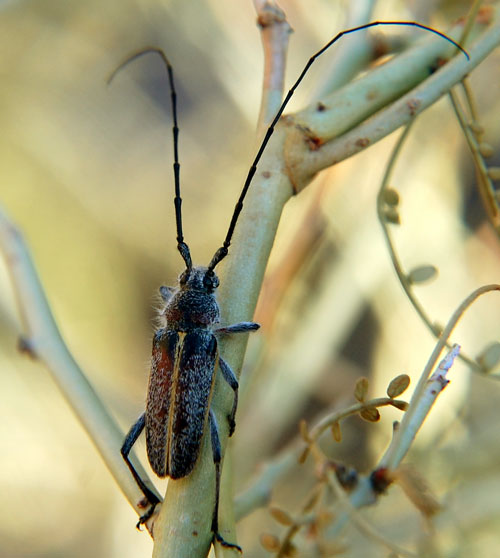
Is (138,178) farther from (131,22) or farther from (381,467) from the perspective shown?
(381,467)

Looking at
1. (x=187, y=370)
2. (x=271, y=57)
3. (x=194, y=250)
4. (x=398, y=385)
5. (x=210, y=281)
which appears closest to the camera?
(x=398, y=385)

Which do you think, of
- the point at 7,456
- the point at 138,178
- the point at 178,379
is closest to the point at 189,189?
the point at 138,178

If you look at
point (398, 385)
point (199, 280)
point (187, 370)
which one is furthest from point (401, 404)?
point (199, 280)

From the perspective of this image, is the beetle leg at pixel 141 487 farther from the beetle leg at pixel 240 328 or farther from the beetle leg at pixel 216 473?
the beetle leg at pixel 240 328

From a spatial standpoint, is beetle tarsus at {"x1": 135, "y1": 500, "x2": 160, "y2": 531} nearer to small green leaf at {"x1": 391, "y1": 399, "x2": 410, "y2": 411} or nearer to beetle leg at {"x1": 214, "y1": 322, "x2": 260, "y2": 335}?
beetle leg at {"x1": 214, "y1": 322, "x2": 260, "y2": 335}

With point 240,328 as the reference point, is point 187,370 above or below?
below

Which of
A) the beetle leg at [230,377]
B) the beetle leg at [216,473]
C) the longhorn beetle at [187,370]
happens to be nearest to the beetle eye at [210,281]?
the longhorn beetle at [187,370]

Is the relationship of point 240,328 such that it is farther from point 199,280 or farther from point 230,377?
point 199,280
